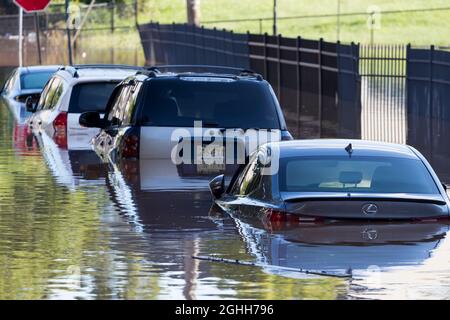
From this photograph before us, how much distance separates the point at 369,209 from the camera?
13516 mm

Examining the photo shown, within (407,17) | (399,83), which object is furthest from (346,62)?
(407,17)

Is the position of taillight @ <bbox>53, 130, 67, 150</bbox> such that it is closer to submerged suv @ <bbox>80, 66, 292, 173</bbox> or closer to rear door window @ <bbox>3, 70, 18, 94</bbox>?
submerged suv @ <bbox>80, 66, 292, 173</bbox>

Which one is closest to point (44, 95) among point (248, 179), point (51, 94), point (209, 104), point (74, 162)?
point (51, 94)

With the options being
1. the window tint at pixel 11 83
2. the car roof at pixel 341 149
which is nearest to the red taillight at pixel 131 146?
the car roof at pixel 341 149

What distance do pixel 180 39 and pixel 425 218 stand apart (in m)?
49.6

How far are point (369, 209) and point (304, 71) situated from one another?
3088cm

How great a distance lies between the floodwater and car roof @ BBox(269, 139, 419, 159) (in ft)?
2.48

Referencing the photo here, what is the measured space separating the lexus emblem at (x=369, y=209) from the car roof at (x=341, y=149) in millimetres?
802

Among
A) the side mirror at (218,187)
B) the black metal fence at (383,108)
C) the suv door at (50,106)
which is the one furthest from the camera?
the black metal fence at (383,108)

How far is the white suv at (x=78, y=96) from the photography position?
24.6m

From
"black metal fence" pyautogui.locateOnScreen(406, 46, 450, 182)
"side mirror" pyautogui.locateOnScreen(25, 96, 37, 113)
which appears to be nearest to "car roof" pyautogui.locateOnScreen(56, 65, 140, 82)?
"side mirror" pyautogui.locateOnScreen(25, 96, 37, 113)

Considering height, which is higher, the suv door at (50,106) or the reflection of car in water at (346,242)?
the reflection of car in water at (346,242)

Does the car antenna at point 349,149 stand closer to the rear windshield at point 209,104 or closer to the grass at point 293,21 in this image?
the rear windshield at point 209,104

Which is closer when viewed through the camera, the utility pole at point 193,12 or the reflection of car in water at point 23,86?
the reflection of car in water at point 23,86
